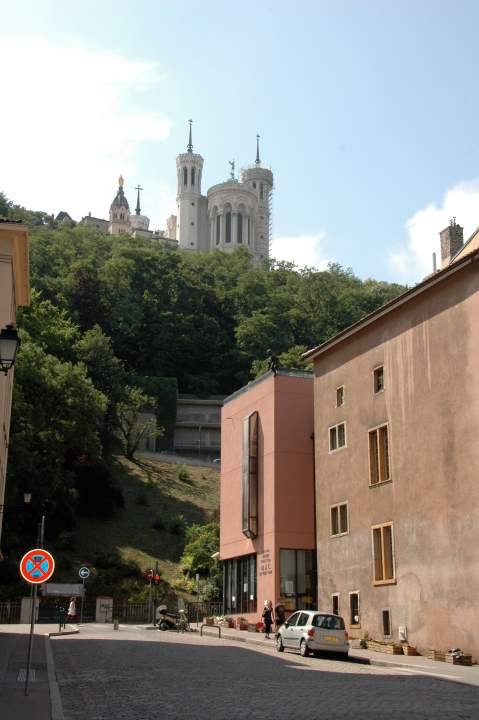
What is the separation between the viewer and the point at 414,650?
87.0 ft

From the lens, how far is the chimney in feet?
132

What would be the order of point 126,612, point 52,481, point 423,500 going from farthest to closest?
point 52,481 → point 126,612 → point 423,500

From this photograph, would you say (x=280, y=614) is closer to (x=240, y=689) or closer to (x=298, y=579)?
(x=298, y=579)

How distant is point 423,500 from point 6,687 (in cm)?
1533

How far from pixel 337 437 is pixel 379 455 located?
3578 millimetres

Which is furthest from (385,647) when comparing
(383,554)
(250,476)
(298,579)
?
(250,476)

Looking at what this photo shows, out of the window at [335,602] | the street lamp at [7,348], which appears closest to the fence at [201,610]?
the window at [335,602]

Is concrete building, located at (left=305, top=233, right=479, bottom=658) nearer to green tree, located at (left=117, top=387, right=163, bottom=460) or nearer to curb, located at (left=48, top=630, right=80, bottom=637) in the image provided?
curb, located at (left=48, top=630, right=80, bottom=637)

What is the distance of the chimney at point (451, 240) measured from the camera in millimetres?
40188

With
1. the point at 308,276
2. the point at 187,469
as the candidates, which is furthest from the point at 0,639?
the point at 308,276

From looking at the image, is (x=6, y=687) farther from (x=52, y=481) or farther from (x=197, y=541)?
(x=197, y=541)

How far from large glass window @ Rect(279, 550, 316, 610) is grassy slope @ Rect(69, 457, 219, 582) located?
23.4m

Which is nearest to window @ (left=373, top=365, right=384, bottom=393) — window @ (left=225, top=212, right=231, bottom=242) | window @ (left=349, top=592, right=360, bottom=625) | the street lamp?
window @ (left=349, top=592, right=360, bottom=625)

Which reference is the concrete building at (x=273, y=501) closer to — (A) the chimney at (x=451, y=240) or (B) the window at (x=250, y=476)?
(B) the window at (x=250, y=476)
